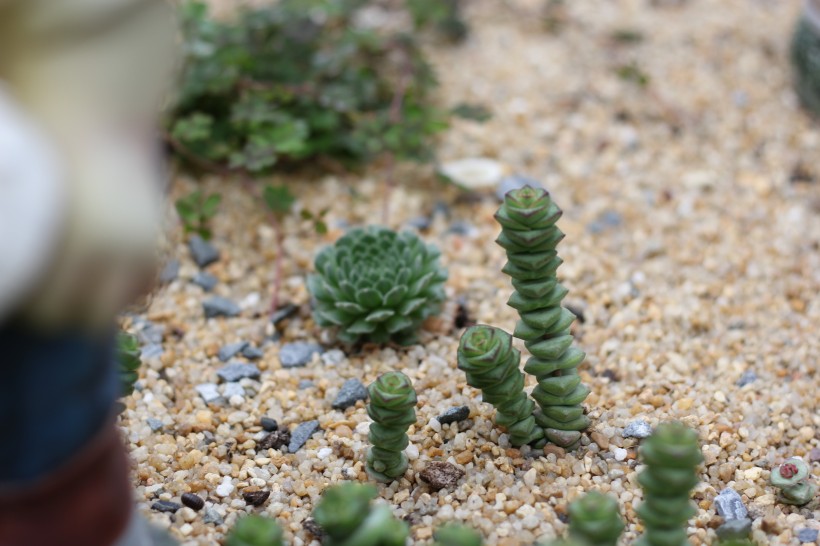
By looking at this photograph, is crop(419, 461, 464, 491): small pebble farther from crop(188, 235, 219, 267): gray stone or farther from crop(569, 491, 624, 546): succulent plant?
crop(188, 235, 219, 267): gray stone

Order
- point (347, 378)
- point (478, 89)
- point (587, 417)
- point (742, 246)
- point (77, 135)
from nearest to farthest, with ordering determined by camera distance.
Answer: point (77, 135) < point (587, 417) < point (347, 378) < point (742, 246) < point (478, 89)

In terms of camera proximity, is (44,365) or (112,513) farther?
(112,513)

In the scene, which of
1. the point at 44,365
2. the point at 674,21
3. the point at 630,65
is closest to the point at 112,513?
the point at 44,365

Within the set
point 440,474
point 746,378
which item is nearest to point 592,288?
point 746,378

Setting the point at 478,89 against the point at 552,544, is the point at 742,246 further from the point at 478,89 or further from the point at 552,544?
the point at 552,544

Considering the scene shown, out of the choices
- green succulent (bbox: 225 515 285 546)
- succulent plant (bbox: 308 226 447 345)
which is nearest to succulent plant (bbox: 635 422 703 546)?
green succulent (bbox: 225 515 285 546)

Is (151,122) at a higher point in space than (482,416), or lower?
higher

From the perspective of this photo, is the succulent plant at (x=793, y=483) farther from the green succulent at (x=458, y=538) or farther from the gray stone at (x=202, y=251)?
the gray stone at (x=202, y=251)
